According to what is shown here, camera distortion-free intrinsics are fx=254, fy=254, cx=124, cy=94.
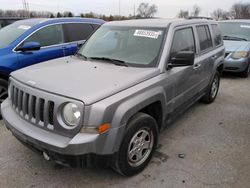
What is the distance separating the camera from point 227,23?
30.5 ft

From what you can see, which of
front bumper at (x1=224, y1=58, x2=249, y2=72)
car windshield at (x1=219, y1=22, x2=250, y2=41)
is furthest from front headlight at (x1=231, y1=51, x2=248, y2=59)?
car windshield at (x1=219, y1=22, x2=250, y2=41)

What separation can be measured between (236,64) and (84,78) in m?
6.11

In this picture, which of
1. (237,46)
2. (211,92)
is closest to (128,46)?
(211,92)

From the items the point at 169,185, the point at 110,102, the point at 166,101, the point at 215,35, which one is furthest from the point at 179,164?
the point at 215,35

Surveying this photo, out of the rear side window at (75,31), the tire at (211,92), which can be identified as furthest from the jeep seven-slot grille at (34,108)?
the tire at (211,92)

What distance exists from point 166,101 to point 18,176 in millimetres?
2058

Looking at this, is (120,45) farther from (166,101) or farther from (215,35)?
(215,35)

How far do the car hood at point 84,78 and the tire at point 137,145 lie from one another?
1.49 feet

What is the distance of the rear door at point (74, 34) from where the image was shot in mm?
5531

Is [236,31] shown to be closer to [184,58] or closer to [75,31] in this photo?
[75,31]

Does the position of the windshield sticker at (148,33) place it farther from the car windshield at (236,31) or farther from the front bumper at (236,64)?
the car windshield at (236,31)

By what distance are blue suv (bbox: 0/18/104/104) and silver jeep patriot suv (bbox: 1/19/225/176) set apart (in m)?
1.28

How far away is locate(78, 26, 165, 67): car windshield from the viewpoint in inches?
132

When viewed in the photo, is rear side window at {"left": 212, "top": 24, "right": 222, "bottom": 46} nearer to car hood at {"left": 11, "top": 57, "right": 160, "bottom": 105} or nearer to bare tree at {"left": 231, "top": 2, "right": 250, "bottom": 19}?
car hood at {"left": 11, "top": 57, "right": 160, "bottom": 105}
